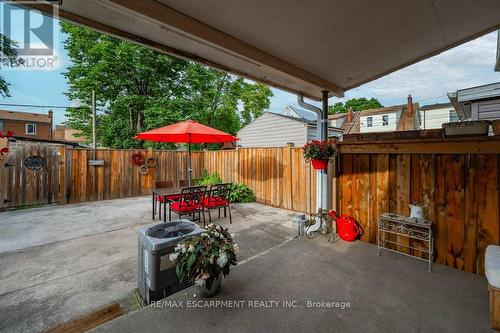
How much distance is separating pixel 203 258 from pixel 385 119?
59.5 ft

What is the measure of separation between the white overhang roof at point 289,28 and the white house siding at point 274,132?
731cm

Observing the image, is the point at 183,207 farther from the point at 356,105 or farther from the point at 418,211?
the point at 356,105

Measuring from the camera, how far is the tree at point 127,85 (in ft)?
32.9

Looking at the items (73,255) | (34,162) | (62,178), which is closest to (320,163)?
(73,255)

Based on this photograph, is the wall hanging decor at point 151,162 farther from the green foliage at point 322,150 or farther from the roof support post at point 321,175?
the green foliage at point 322,150

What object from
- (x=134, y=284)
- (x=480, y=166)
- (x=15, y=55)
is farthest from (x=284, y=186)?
(x=15, y=55)

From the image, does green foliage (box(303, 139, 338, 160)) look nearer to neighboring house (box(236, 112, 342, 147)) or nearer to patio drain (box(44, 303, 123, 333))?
patio drain (box(44, 303, 123, 333))

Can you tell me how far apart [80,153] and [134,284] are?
597 cm

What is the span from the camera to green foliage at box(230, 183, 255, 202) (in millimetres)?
6305

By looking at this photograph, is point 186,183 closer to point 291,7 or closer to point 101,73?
point 291,7

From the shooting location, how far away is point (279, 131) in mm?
11070

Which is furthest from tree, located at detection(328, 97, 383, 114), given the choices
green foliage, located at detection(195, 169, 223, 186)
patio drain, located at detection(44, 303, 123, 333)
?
patio drain, located at detection(44, 303, 123, 333)

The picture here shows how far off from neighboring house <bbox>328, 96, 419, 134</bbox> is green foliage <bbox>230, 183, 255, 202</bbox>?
32.7 ft

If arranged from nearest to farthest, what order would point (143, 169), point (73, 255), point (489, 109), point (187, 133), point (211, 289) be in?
point (211, 289) < point (73, 255) < point (187, 133) < point (489, 109) < point (143, 169)
